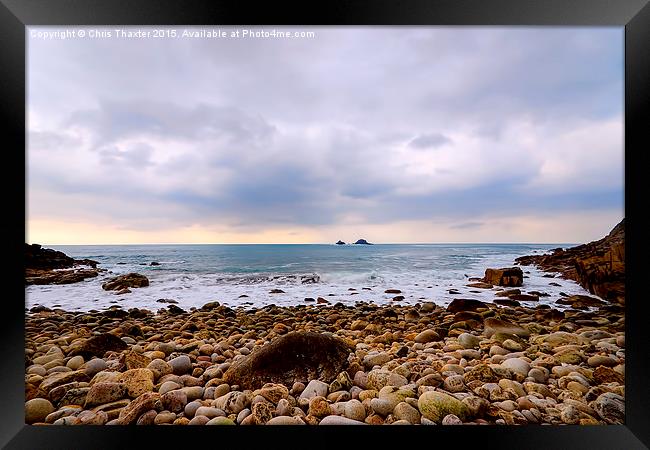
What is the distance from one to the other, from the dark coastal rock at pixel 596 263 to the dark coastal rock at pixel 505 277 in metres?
0.07

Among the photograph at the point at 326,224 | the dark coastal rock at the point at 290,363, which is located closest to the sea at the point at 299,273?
the photograph at the point at 326,224

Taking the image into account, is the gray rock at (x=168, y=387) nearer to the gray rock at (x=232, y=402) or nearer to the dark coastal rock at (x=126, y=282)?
the gray rock at (x=232, y=402)

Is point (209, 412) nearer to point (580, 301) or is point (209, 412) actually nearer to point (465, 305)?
point (465, 305)

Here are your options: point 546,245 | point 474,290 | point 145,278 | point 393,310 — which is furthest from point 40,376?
point 546,245

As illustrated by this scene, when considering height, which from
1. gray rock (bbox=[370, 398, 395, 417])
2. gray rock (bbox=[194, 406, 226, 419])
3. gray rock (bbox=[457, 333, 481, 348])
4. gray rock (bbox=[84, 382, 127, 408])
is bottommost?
gray rock (bbox=[194, 406, 226, 419])

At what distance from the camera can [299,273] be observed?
167 cm

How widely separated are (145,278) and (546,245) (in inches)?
96.8

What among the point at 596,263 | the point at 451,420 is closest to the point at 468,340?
the point at 451,420

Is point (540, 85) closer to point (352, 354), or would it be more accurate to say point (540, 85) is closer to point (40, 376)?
point (352, 354)

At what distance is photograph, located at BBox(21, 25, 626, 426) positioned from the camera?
127 cm

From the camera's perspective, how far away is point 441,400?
1211mm

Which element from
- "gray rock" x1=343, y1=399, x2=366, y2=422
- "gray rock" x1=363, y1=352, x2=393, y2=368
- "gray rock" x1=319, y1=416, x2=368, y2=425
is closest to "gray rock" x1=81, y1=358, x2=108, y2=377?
"gray rock" x1=319, y1=416, x2=368, y2=425

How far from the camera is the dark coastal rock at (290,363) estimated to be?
128cm

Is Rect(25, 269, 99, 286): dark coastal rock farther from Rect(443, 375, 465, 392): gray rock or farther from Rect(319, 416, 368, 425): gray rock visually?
Rect(443, 375, 465, 392): gray rock
